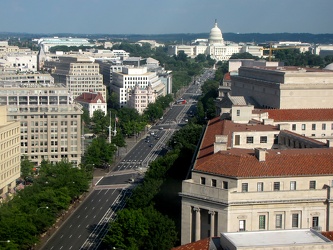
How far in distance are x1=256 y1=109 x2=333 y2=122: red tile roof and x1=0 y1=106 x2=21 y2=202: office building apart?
3206 cm

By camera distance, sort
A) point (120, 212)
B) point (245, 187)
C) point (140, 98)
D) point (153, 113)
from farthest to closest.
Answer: point (140, 98) < point (153, 113) < point (120, 212) < point (245, 187)

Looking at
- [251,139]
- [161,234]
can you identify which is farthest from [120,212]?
[251,139]

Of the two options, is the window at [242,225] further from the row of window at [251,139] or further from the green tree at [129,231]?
the row of window at [251,139]

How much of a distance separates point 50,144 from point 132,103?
71.9m

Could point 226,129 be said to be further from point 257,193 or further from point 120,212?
point 257,193

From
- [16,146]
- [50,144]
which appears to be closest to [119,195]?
[16,146]

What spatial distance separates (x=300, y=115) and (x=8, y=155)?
36786mm

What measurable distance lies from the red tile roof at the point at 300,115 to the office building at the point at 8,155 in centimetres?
3206

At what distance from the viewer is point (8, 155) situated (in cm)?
9362

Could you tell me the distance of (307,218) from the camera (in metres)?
57.6

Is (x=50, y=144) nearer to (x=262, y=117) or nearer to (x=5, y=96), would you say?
(x=5, y=96)


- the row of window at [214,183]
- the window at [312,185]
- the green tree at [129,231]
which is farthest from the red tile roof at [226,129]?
the window at [312,185]

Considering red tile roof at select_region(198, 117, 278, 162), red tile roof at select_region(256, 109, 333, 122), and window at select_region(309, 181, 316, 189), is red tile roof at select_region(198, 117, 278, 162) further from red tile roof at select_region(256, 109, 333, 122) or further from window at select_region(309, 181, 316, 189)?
window at select_region(309, 181, 316, 189)

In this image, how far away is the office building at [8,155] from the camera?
299 feet
